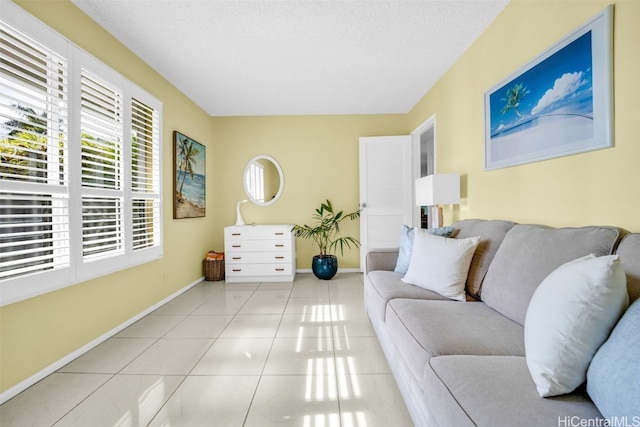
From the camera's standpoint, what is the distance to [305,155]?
478 cm

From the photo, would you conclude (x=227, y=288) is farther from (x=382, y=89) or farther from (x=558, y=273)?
(x=558, y=273)

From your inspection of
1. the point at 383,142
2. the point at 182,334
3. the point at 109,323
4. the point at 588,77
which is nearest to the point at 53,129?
the point at 109,323

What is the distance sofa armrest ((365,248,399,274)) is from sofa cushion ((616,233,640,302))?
1.63 meters

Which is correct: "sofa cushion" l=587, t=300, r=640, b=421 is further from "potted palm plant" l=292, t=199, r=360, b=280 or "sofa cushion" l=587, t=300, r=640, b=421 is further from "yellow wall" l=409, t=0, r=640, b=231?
"potted palm plant" l=292, t=199, r=360, b=280

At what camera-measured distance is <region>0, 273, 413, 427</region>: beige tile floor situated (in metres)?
1.52

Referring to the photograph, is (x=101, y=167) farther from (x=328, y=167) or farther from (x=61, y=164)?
(x=328, y=167)

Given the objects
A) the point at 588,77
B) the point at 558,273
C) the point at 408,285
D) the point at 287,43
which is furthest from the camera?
the point at 287,43

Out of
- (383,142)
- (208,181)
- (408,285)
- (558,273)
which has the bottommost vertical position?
(408,285)

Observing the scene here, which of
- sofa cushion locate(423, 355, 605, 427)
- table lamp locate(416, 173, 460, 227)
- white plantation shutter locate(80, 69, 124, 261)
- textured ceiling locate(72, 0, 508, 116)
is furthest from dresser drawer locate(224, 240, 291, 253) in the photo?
sofa cushion locate(423, 355, 605, 427)

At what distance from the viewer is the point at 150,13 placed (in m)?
2.26

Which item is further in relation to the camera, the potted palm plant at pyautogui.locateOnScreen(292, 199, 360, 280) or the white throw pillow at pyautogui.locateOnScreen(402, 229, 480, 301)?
the potted palm plant at pyautogui.locateOnScreen(292, 199, 360, 280)

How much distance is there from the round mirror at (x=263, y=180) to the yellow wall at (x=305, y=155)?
0.08 m

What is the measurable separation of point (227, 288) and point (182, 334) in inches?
57.0

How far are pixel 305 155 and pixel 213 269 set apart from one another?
2236mm
